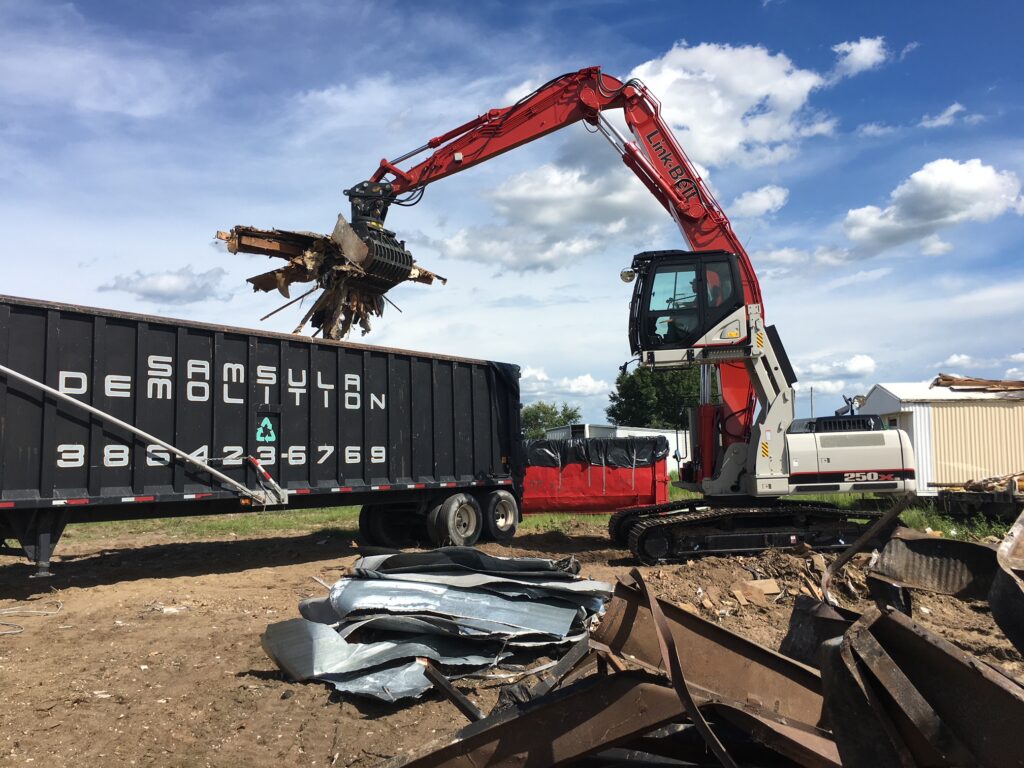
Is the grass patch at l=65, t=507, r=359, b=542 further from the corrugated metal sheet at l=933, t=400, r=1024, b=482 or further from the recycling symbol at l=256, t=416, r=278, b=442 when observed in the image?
the corrugated metal sheet at l=933, t=400, r=1024, b=482

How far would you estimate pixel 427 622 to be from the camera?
5605 mm

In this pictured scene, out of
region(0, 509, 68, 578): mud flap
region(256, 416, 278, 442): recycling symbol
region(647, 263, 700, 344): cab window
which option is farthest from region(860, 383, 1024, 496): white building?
region(0, 509, 68, 578): mud flap

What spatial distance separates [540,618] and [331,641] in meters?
1.58

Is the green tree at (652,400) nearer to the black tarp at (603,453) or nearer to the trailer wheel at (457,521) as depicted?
the black tarp at (603,453)

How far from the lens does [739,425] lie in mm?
10789

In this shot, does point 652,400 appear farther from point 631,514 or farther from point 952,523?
point 631,514

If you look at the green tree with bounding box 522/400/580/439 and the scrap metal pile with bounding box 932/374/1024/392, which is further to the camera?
the green tree with bounding box 522/400/580/439

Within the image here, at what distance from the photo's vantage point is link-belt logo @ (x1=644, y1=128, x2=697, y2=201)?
1126 cm

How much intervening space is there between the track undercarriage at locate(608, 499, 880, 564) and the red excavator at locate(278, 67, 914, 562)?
0.02 meters

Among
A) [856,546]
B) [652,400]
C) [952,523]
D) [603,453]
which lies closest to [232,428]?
[856,546]

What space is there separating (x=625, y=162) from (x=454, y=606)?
7.83 m

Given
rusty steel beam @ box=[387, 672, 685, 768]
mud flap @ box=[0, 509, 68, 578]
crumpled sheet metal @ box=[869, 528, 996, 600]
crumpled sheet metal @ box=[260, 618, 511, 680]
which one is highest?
crumpled sheet metal @ box=[869, 528, 996, 600]

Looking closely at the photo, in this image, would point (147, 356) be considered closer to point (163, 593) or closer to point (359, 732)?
point (163, 593)

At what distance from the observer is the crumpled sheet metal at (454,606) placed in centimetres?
570
